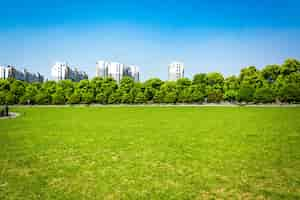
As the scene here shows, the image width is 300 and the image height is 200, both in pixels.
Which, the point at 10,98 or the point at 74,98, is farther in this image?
the point at 74,98

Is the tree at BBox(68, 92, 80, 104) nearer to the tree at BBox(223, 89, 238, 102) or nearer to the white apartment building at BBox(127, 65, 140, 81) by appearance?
the tree at BBox(223, 89, 238, 102)

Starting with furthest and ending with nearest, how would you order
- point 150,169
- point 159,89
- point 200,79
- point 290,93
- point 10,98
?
point 159,89 → point 200,79 → point 10,98 → point 290,93 → point 150,169

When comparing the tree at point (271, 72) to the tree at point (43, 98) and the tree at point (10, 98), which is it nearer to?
the tree at point (43, 98)

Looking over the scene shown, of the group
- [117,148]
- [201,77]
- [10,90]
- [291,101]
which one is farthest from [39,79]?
[117,148]

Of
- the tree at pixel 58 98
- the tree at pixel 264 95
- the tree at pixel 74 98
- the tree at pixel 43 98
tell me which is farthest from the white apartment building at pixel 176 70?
the tree at pixel 43 98

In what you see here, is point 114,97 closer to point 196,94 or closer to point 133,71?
point 196,94

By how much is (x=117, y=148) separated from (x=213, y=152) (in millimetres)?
3472

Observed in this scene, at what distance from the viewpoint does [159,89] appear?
55.1 m

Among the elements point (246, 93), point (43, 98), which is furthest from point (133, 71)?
point (246, 93)

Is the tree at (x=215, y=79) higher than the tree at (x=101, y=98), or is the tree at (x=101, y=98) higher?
the tree at (x=215, y=79)

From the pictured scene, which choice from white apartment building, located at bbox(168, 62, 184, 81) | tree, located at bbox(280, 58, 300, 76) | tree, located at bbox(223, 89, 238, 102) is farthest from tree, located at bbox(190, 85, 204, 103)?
white apartment building, located at bbox(168, 62, 184, 81)

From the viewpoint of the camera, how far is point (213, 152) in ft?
25.5

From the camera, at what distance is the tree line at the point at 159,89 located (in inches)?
1916

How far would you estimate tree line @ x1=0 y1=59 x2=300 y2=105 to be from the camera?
Answer: 48.7 metres
